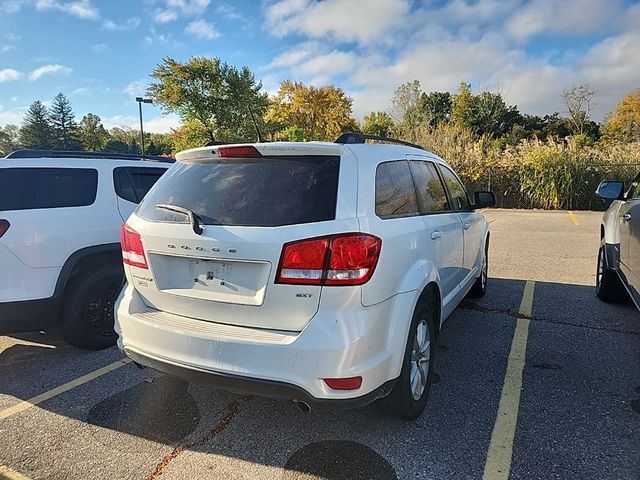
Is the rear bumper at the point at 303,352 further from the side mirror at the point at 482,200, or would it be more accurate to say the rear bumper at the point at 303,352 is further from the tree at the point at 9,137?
the tree at the point at 9,137

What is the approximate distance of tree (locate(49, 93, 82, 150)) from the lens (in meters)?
65.1

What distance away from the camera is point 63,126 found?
2616 inches

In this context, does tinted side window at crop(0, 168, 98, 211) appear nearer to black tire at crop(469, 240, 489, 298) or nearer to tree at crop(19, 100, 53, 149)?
black tire at crop(469, 240, 489, 298)

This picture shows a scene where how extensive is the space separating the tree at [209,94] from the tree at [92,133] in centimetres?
3376

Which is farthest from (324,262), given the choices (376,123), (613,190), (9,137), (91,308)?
(9,137)

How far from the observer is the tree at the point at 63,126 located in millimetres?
65125

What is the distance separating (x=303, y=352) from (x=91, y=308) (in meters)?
2.61

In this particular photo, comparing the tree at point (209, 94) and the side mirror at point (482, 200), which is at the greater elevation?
the tree at point (209, 94)

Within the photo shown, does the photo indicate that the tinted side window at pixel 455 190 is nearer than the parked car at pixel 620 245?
No

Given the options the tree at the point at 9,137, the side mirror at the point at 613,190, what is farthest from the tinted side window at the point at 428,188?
the tree at the point at 9,137

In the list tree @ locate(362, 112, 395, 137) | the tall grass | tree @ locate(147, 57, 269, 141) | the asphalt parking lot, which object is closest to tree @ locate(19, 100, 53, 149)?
tree @ locate(147, 57, 269, 141)

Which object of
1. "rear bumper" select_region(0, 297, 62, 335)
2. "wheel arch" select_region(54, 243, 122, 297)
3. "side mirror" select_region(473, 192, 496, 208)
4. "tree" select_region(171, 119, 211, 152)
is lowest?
"rear bumper" select_region(0, 297, 62, 335)

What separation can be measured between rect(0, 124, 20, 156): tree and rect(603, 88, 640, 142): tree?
76782 millimetres

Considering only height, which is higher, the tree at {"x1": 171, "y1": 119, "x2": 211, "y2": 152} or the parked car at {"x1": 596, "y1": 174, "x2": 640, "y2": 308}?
the tree at {"x1": 171, "y1": 119, "x2": 211, "y2": 152}
